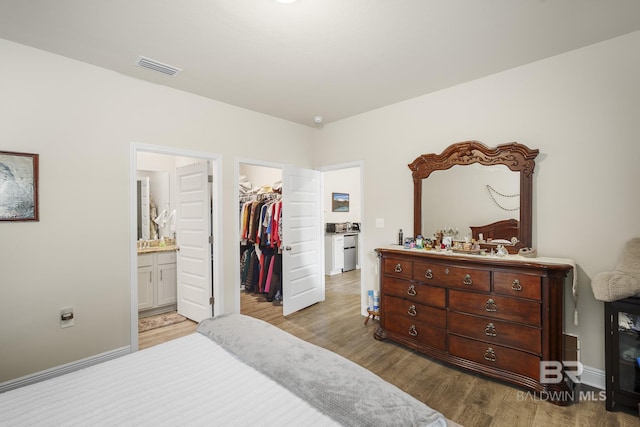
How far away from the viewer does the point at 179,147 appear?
3064 mm

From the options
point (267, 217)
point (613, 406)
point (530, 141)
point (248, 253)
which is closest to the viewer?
point (613, 406)

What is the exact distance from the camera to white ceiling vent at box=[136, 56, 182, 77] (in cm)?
245

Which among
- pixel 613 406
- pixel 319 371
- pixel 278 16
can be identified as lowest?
pixel 613 406

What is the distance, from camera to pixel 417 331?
2783 mm

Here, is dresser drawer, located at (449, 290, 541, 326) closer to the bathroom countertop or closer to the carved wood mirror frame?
the carved wood mirror frame

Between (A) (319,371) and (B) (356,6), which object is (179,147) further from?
(A) (319,371)

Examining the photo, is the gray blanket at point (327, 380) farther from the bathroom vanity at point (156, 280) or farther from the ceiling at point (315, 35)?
the bathroom vanity at point (156, 280)

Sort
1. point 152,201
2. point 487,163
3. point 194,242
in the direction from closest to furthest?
1. point 487,163
2. point 194,242
3. point 152,201

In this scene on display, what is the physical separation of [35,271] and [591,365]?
442 centimetres

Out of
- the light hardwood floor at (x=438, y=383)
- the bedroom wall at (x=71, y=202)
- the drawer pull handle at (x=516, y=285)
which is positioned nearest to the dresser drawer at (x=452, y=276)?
the drawer pull handle at (x=516, y=285)

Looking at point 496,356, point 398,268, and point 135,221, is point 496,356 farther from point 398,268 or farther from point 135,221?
point 135,221

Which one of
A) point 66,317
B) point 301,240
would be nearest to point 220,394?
point 66,317

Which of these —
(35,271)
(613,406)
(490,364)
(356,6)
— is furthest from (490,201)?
(35,271)

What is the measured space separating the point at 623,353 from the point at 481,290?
2.88 ft
